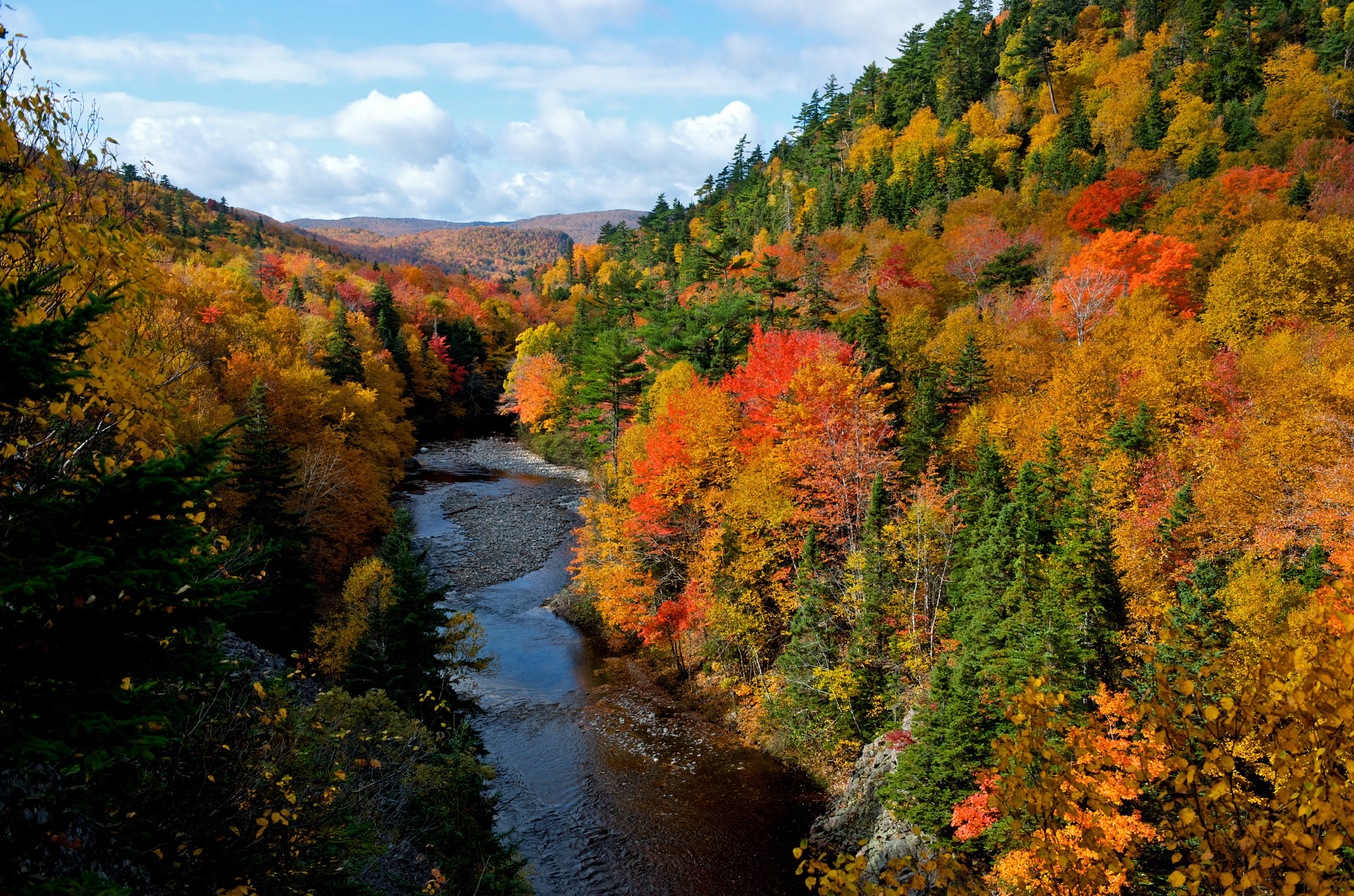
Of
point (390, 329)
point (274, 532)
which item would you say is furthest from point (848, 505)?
point (390, 329)

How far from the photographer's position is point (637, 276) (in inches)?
3054

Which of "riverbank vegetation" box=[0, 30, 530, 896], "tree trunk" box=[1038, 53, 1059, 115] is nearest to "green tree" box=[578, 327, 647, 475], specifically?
"riverbank vegetation" box=[0, 30, 530, 896]

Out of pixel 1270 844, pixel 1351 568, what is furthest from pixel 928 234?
pixel 1270 844

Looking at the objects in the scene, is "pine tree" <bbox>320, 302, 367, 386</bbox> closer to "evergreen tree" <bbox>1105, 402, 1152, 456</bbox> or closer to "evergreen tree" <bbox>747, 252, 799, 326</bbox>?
"evergreen tree" <bbox>747, 252, 799, 326</bbox>

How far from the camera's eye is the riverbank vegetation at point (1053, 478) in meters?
6.09

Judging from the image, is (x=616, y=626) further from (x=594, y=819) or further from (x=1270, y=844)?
(x=1270, y=844)

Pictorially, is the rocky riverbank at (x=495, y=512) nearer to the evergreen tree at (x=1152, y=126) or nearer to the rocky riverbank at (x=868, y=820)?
the rocky riverbank at (x=868, y=820)

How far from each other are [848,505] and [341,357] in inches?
1588

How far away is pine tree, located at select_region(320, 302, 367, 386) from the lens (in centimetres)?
4794

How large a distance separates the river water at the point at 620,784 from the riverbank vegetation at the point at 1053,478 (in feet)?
6.74

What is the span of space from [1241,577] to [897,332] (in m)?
23.7

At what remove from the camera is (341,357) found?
4834cm

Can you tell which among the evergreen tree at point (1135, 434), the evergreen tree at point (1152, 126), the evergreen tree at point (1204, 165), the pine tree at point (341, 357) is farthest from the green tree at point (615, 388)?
the evergreen tree at point (1152, 126)

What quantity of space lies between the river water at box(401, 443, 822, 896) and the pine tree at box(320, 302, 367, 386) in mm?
27252
